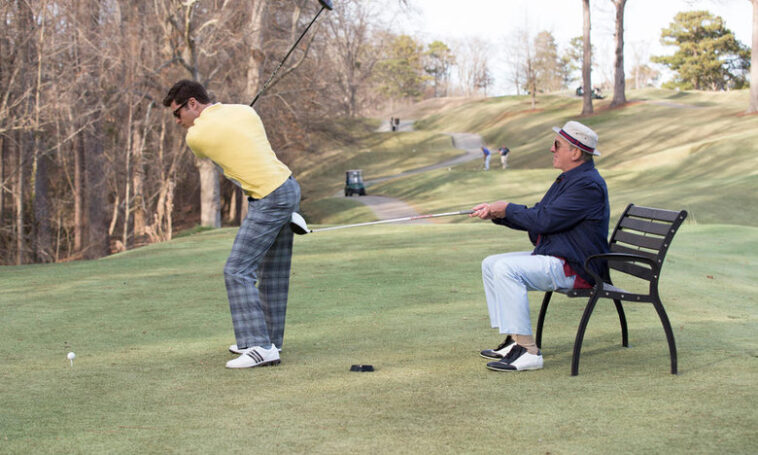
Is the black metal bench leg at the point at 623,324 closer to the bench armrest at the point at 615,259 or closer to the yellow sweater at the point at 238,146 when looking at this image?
the bench armrest at the point at 615,259

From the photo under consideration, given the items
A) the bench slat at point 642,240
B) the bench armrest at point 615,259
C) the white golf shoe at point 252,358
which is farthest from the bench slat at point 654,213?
the white golf shoe at point 252,358

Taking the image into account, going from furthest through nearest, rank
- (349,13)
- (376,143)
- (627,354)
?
(376,143)
(349,13)
(627,354)

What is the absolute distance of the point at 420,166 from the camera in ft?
186

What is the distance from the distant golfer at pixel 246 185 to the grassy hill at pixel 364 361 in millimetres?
311

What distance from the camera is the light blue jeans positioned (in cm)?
507

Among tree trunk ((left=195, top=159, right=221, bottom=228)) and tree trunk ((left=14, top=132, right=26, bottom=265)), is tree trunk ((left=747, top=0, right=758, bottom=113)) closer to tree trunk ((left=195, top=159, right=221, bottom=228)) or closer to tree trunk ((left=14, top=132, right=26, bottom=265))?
tree trunk ((left=195, top=159, right=221, bottom=228))

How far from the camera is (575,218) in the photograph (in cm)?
508

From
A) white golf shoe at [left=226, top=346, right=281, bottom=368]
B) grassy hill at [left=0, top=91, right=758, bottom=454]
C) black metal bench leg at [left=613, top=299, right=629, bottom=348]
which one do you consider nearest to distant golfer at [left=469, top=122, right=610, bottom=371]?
grassy hill at [left=0, top=91, right=758, bottom=454]

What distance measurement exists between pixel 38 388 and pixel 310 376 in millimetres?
1625

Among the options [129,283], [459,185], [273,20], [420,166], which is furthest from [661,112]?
[129,283]

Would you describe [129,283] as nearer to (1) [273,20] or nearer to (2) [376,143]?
(1) [273,20]

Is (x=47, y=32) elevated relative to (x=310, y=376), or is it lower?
elevated

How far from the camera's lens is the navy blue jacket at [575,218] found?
505 cm

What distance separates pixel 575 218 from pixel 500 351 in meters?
1.05
